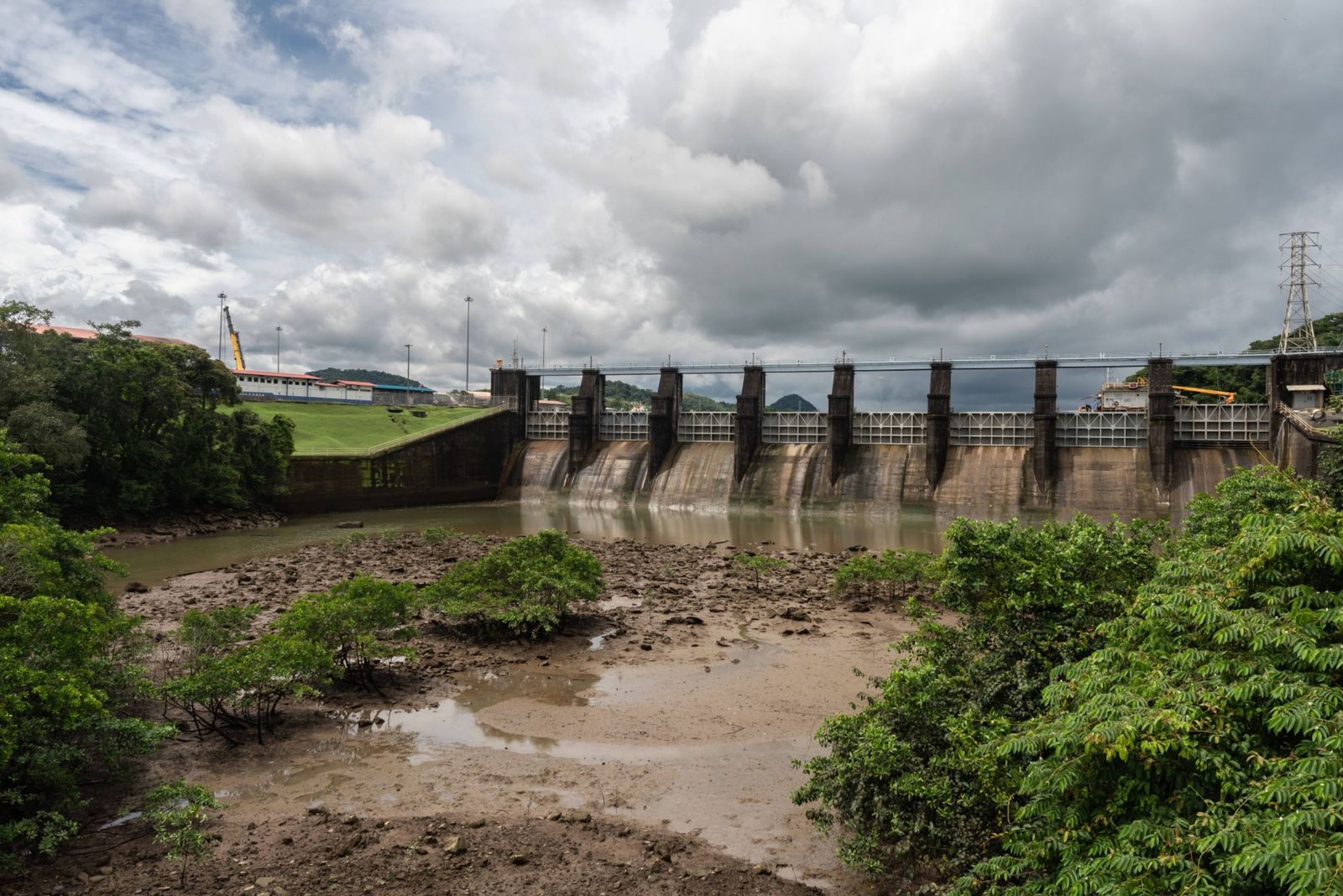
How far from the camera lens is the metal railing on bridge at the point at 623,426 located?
4728cm

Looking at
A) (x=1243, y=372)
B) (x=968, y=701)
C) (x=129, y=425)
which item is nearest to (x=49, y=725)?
(x=968, y=701)

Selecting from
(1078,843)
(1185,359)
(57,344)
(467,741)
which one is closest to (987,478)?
(1185,359)

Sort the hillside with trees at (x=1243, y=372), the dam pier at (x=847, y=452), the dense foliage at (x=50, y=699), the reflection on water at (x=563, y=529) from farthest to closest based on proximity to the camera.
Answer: the hillside with trees at (x=1243, y=372)
the dam pier at (x=847, y=452)
the reflection on water at (x=563, y=529)
the dense foliage at (x=50, y=699)

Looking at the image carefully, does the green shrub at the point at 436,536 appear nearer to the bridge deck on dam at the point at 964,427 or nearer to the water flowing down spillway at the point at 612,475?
the water flowing down spillway at the point at 612,475

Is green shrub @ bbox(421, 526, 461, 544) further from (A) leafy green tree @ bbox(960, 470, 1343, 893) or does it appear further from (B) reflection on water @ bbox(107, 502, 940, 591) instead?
(A) leafy green tree @ bbox(960, 470, 1343, 893)

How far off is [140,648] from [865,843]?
9040mm

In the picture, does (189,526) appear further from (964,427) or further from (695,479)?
(964,427)

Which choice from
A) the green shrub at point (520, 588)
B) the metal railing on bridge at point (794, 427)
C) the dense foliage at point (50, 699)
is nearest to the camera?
the dense foliage at point (50, 699)

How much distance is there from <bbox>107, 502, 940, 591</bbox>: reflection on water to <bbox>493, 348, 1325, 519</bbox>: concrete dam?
1838 millimetres

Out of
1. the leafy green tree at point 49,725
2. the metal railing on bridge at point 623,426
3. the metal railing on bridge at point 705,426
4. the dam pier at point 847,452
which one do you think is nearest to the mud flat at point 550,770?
the leafy green tree at point 49,725

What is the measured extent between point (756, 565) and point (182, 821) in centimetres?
1444

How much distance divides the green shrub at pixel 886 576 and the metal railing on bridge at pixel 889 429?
24.1 m

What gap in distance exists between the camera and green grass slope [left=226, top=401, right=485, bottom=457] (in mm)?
39562

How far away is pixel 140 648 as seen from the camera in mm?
9641
